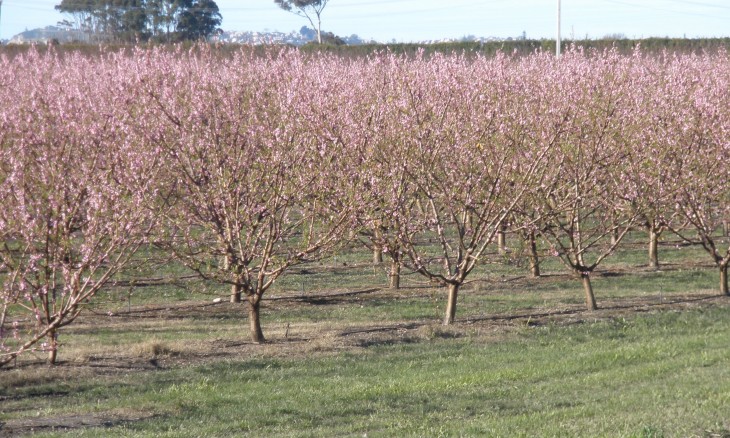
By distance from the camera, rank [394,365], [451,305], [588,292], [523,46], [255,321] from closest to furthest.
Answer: [394,365], [255,321], [451,305], [588,292], [523,46]

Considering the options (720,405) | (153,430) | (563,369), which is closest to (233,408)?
(153,430)

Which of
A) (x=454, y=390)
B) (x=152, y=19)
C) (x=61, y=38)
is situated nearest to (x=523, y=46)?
(x=152, y=19)

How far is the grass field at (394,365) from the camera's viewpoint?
8.20 metres

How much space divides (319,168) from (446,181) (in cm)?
196

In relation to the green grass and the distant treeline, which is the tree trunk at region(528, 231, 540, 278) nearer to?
the green grass

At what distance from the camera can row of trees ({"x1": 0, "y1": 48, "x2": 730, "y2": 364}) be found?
38.5ft

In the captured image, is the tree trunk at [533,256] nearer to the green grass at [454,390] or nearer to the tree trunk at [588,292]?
the tree trunk at [588,292]

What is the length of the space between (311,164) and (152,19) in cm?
3634

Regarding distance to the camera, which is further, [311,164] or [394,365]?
[311,164]

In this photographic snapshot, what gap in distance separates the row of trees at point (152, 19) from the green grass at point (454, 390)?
31823 millimetres

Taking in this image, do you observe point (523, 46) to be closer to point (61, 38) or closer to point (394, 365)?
point (394, 365)

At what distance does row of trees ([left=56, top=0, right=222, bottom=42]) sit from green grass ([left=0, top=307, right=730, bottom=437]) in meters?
31.8

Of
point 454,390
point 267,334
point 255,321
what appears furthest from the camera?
point 267,334

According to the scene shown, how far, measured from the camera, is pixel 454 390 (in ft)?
31.2
